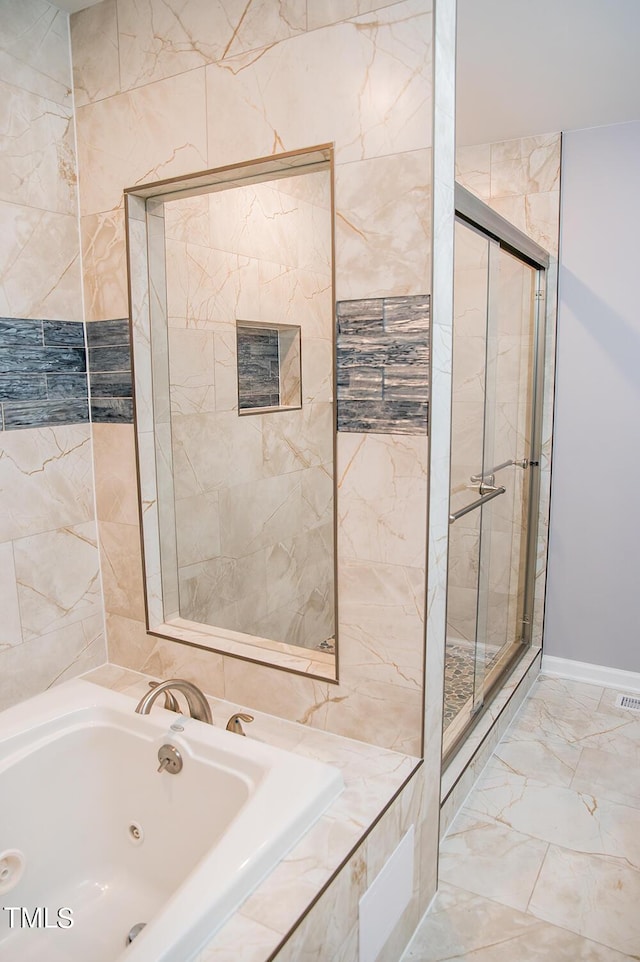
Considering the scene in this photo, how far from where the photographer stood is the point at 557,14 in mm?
1912

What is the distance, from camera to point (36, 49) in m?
1.79

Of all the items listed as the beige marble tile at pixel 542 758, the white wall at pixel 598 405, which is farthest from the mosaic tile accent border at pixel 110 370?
the white wall at pixel 598 405

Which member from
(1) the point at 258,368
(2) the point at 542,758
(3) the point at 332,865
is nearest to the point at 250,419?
(1) the point at 258,368

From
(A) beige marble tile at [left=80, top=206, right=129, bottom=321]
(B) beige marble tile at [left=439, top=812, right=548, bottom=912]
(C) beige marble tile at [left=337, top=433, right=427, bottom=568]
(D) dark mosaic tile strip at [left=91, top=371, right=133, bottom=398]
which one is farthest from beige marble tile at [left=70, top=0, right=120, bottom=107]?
(B) beige marble tile at [left=439, top=812, right=548, bottom=912]

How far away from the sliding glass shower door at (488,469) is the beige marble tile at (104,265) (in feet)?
3.27

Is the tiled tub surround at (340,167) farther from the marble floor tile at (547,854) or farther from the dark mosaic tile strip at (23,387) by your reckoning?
the marble floor tile at (547,854)

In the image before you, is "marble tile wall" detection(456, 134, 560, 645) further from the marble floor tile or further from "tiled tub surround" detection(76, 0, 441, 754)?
"tiled tub surround" detection(76, 0, 441, 754)

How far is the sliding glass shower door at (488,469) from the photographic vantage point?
83.8 inches

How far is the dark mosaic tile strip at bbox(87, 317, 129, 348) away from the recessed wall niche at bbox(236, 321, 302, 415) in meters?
0.47

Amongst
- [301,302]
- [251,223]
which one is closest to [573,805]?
[301,302]

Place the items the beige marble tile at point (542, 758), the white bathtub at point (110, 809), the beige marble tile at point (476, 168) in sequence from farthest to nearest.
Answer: the beige marble tile at point (476, 168) → the beige marble tile at point (542, 758) → the white bathtub at point (110, 809)

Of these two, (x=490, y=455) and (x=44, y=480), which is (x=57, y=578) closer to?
(x=44, y=480)

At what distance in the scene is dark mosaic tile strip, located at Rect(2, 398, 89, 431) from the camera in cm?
179

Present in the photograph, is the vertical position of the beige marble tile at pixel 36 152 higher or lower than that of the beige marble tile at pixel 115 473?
higher
